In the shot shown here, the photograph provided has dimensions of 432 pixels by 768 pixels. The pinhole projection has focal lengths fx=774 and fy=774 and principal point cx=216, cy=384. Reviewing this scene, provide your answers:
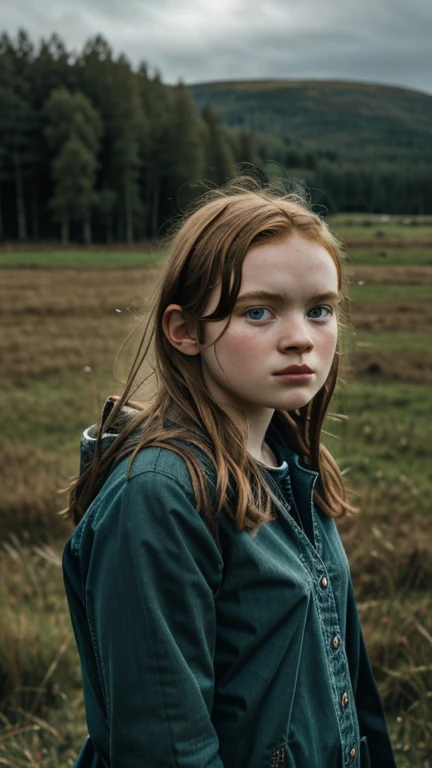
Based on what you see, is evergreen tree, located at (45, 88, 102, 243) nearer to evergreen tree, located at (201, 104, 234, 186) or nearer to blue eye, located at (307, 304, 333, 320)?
evergreen tree, located at (201, 104, 234, 186)

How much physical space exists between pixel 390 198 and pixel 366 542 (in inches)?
2375

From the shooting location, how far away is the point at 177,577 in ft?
4.29

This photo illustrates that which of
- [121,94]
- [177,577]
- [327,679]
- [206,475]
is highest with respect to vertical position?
[121,94]

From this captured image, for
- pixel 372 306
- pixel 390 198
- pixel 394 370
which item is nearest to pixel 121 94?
pixel 390 198

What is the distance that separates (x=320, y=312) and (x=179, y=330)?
0.29 m

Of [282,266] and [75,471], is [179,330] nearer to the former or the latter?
[282,266]

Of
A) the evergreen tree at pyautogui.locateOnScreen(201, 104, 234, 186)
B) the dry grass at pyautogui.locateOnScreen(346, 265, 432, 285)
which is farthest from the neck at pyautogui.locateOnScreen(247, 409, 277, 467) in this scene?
the evergreen tree at pyautogui.locateOnScreen(201, 104, 234, 186)

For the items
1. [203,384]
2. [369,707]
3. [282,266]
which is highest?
[282,266]

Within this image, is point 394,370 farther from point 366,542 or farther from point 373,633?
point 373,633

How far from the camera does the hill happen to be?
13162 cm

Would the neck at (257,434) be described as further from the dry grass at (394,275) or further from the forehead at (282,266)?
the dry grass at (394,275)

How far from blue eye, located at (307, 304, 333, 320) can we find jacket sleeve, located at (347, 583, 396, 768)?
79cm

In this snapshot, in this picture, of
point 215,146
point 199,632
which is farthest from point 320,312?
point 215,146

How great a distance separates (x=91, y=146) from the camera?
149ft
